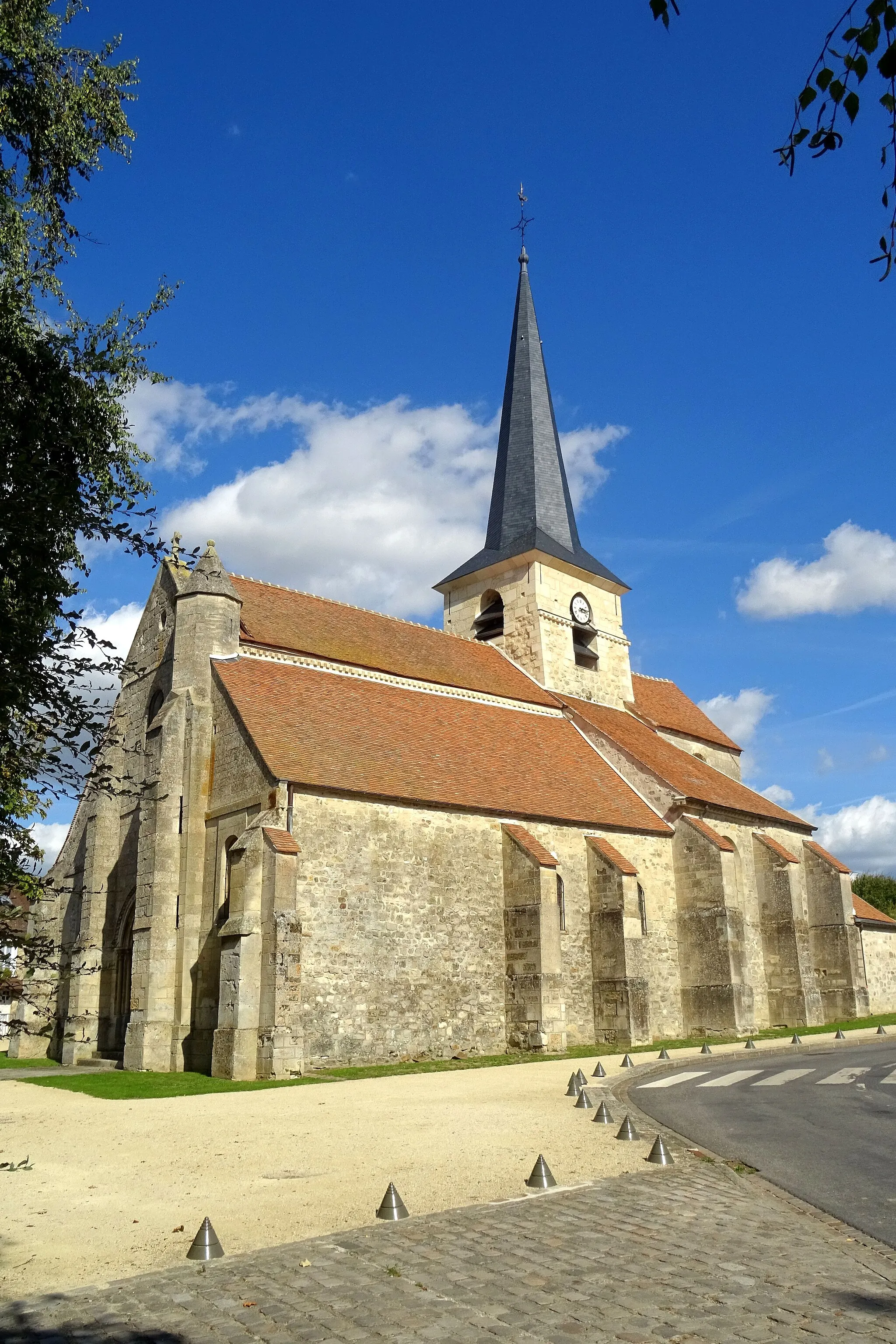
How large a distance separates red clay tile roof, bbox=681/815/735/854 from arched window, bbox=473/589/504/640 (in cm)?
954

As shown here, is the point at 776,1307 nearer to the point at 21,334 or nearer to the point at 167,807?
the point at 21,334

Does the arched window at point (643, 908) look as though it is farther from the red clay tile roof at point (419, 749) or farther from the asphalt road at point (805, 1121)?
the asphalt road at point (805, 1121)

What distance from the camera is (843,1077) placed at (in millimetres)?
14352

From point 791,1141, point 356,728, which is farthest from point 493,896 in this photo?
point 791,1141

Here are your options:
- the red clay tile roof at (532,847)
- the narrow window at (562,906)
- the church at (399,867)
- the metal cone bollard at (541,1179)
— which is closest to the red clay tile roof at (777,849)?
the church at (399,867)

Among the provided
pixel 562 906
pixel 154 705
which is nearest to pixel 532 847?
pixel 562 906

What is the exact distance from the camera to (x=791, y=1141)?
360 inches

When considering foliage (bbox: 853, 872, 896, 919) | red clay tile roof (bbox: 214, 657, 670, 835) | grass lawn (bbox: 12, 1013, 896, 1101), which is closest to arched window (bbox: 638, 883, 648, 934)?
red clay tile roof (bbox: 214, 657, 670, 835)

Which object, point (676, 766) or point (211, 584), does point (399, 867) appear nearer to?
point (211, 584)

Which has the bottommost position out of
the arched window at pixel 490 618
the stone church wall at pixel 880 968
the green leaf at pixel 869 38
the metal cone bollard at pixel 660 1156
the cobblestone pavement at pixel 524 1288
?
the cobblestone pavement at pixel 524 1288

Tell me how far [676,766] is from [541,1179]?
931 inches

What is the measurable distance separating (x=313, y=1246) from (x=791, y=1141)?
5155 mm

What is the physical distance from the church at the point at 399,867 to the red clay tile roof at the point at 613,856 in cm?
7

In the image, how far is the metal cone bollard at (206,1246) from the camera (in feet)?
18.6
